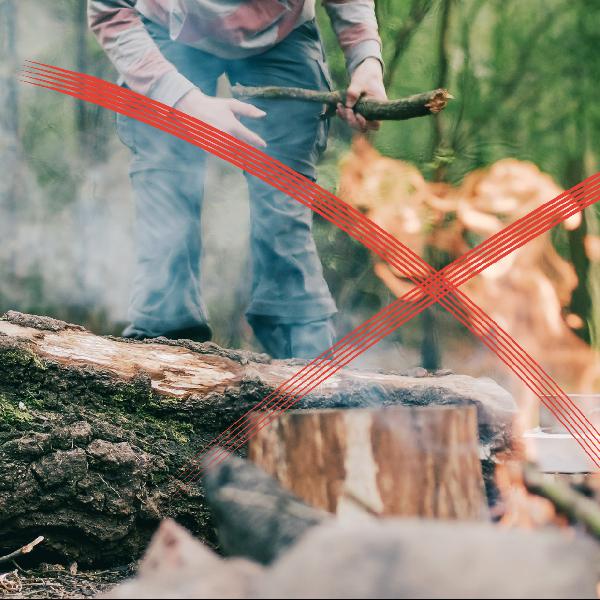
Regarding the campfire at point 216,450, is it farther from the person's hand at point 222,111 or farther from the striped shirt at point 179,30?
the striped shirt at point 179,30

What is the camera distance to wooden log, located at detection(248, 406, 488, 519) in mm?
2418

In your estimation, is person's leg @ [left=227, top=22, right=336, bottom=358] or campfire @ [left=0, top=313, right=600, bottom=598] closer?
campfire @ [left=0, top=313, right=600, bottom=598]

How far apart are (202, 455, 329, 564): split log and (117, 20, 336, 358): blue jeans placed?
1.39 metres

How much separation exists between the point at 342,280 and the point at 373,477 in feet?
3.46

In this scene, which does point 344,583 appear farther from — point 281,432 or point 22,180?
point 22,180

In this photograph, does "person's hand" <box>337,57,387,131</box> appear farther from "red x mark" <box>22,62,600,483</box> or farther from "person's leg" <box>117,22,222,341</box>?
"person's leg" <box>117,22,222,341</box>

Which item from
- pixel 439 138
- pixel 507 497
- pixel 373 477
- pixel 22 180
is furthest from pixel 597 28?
pixel 22 180

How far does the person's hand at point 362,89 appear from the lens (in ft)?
10.4

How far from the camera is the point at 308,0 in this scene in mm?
3143

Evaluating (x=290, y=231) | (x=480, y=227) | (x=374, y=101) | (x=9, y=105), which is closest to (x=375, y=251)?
(x=290, y=231)

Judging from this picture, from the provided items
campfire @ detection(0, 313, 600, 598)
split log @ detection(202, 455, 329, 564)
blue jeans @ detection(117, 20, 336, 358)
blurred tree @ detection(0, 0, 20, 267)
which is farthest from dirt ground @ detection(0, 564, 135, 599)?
blurred tree @ detection(0, 0, 20, 267)

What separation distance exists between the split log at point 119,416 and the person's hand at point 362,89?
1.14 metres

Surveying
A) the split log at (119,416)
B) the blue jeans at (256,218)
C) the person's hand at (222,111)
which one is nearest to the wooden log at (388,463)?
the split log at (119,416)

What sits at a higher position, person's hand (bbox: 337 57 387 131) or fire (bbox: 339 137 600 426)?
person's hand (bbox: 337 57 387 131)
